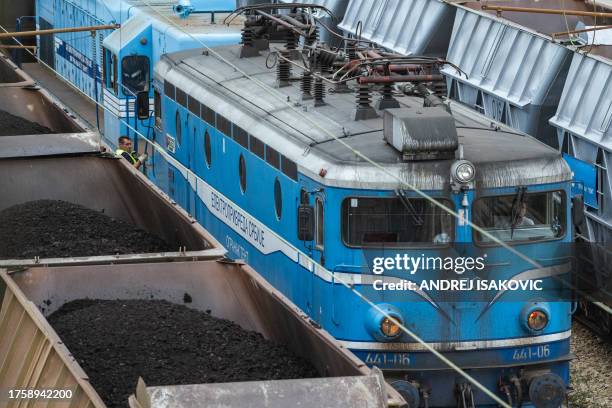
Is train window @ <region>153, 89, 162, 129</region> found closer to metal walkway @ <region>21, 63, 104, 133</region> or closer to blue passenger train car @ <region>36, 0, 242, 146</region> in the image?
blue passenger train car @ <region>36, 0, 242, 146</region>

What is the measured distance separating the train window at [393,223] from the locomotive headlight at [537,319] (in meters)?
1.08

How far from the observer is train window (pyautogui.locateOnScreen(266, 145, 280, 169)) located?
14.1 metres

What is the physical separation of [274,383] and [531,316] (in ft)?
16.1

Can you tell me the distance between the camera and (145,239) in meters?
13.9

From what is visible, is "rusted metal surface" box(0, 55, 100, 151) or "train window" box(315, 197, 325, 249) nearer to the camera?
"train window" box(315, 197, 325, 249)

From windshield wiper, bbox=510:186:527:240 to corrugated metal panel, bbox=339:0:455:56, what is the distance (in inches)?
363

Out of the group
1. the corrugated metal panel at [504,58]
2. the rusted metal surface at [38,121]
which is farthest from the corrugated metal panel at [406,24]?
the rusted metal surface at [38,121]

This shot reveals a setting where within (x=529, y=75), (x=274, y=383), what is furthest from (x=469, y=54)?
(x=274, y=383)

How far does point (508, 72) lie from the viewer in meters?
19.8

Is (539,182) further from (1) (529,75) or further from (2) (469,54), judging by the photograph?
(2) (469,54)

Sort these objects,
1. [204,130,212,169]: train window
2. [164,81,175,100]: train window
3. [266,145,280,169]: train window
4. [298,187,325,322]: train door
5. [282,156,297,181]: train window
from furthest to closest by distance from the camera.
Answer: [164,81,175,100]: train window
[204,130,212,169]: train window
[266,145,280,169]: train window
[282,156,297,181]: train window
[298,187,325,322]: train door

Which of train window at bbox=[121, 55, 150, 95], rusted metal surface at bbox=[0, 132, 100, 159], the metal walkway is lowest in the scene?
the metal walkway

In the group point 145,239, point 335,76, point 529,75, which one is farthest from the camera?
point 529,75

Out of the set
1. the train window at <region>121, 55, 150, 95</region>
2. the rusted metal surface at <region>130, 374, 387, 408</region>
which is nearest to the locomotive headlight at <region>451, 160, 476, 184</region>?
the rusted metal surface at <region>130, 374, 387, 408</region>
